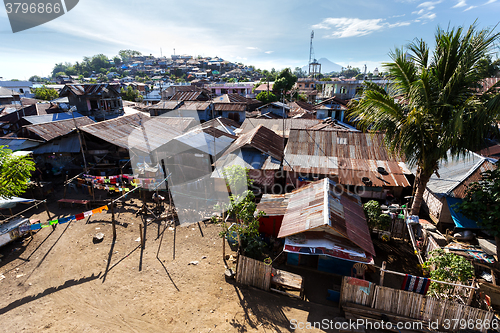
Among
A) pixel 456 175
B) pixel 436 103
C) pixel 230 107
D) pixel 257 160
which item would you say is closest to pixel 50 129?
pixel 257 160

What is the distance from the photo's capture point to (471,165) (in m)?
13.2

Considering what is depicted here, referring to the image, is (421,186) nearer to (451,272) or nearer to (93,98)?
(451,272)

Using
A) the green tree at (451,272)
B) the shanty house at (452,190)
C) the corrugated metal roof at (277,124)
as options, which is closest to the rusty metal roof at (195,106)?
the corrugated metal roof at (277,124)

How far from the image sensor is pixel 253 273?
9.20 meters

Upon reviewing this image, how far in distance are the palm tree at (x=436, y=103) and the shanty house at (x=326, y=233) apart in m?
3.52

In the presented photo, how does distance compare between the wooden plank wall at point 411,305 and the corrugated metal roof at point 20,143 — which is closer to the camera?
the wooden plank wall at point 411,305

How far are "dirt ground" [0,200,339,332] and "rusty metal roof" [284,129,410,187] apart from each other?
8372 mm

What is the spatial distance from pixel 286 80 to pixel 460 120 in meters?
49.7

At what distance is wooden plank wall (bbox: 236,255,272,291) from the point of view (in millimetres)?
9008

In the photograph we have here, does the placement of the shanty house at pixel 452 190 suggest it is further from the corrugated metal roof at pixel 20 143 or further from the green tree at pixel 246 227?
the corrugated metal roof at pixel 20 143

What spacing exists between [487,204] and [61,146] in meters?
28.2

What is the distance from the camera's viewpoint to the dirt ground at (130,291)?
7844mm

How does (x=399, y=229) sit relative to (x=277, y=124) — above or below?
below

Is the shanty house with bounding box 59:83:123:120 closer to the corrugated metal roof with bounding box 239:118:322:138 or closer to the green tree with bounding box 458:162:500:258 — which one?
the corrugated metal roof with bounding box 239:118:322:138
